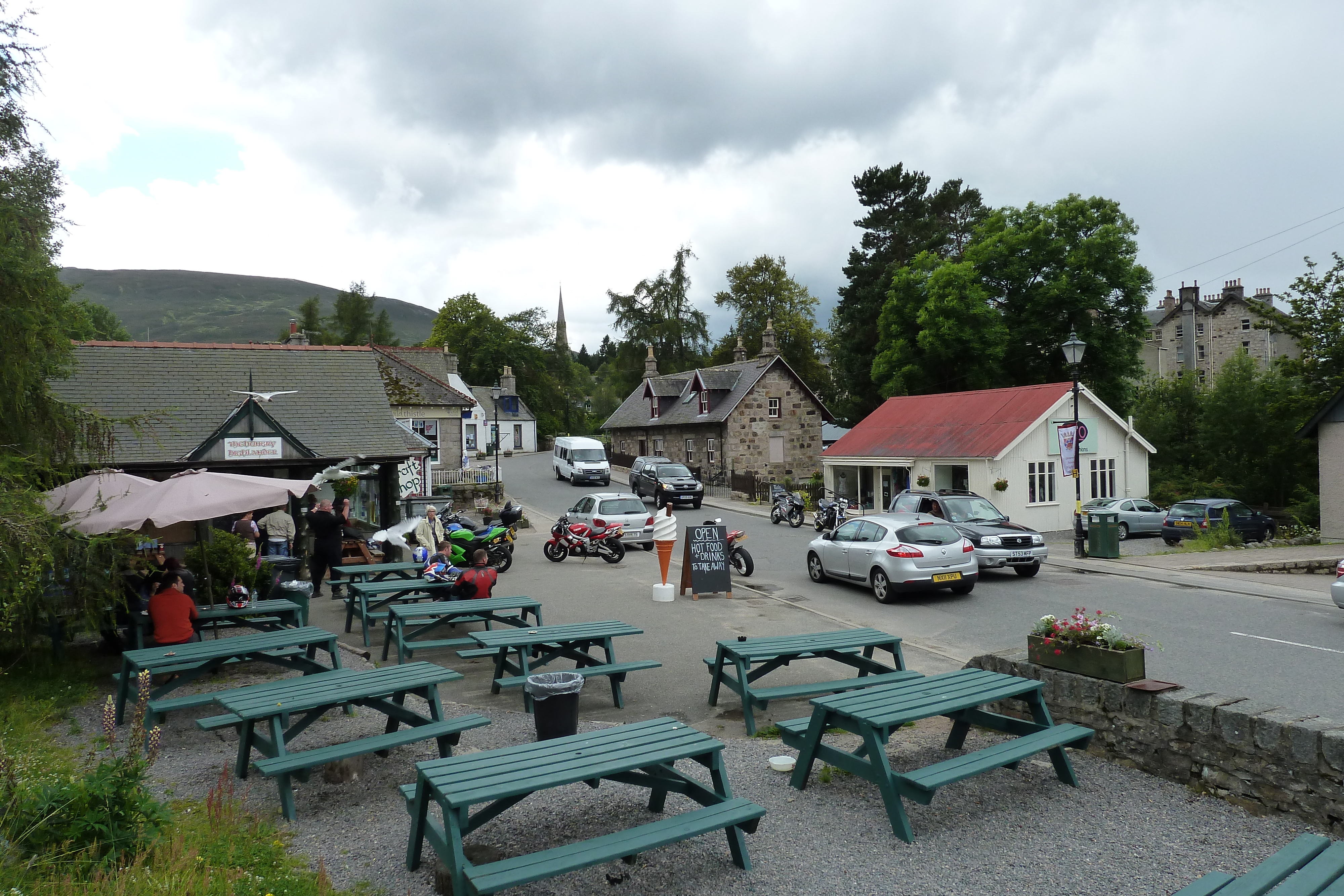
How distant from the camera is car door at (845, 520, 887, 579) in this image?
1559 centimetres

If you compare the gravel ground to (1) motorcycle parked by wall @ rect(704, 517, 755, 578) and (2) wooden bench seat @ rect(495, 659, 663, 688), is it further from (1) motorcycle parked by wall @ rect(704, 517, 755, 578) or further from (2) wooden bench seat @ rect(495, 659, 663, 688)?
(1) motorcycle parked by wall @ rect(704, 517, 755, 578)

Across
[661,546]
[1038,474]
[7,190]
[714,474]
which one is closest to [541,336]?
[714,474]

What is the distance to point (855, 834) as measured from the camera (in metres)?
5.24

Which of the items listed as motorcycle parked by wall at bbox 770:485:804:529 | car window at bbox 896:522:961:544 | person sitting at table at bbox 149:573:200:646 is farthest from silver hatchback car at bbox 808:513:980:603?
motorcycle parked by wall at bbox 770:485:804:529

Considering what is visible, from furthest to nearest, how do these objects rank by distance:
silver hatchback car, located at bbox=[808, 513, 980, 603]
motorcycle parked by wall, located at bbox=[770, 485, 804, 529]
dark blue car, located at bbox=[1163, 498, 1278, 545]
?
motorcycle parked by wall, located at bbox=[770, 485, 804, 529], dark blue car, located at bbox=[1163, 498, 1278, 545], silver hatchback car, located at bbox=[808, 513, 980, 603]

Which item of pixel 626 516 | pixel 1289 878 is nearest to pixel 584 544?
pixel 626 516

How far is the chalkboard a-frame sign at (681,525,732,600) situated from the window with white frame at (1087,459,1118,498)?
1928 centimetres

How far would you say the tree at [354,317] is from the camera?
268ft

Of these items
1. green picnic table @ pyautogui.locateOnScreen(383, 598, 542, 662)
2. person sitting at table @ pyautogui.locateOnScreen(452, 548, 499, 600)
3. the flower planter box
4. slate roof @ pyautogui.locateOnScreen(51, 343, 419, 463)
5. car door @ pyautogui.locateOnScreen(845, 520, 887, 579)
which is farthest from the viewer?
slate roof @ pyautogui.locateOnScreen(51, 343, 419, 463)

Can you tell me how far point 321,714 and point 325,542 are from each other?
364 inches

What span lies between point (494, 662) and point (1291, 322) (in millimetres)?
33637

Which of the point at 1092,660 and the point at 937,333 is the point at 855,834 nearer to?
the point at 1092,660

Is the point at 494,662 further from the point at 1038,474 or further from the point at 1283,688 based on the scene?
the point at 1038,474

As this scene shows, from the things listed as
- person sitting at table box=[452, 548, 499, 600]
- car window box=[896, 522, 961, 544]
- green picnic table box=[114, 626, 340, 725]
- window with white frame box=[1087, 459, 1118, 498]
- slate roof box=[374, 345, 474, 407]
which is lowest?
green picnic table box=[114, 626, 340, 725]
